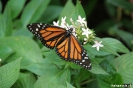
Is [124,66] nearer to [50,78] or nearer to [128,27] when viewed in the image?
[50,78]

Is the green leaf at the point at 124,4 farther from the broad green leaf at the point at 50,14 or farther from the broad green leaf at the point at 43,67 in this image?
the broad green leaf at the point at 43,67

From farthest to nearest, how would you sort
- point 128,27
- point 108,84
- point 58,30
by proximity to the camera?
point 128,27
point 108,84
point 58,30

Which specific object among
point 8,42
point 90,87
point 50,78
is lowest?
point 90,87

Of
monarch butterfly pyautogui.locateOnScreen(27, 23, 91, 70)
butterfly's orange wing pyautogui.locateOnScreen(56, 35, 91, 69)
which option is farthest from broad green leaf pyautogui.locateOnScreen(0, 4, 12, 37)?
butterfly's orange wing pyautogui.locateOnScreen(56, 35, 91, 69)

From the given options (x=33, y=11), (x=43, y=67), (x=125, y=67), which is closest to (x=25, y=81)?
(x=43, y=67)

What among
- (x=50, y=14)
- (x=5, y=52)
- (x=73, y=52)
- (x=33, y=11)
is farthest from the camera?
(x=50, y=14)

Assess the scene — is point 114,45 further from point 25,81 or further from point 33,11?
point 33,11

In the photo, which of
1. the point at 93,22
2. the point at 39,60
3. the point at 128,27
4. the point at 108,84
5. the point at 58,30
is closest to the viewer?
the point at 58,30

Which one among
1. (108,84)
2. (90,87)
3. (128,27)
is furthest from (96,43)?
(128,27)
